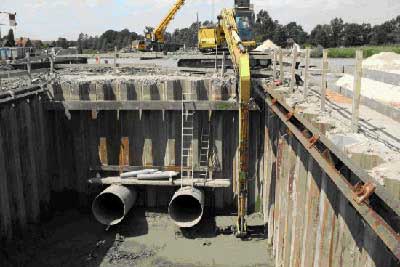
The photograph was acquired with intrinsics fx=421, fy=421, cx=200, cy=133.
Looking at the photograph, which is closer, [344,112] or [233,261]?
[344,112]

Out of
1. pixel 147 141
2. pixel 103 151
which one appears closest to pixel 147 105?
pixel 147 141

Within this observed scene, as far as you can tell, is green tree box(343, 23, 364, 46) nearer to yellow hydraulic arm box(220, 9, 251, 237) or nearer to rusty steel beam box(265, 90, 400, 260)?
yellow hydraulic arm box(220, 9, 251, 237)

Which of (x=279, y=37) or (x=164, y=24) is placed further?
(x=279, y=37)

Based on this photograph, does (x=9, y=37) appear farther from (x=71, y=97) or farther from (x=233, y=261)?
(x=233, y=261)

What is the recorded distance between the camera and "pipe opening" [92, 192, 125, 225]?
45.1 feet

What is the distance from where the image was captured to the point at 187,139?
47.8 ft

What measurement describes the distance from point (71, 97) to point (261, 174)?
7078 millimetres

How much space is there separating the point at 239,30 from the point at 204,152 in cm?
757

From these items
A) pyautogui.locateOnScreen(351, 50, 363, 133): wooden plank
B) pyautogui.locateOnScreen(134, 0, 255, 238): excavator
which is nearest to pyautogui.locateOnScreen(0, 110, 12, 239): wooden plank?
pyautogui.locateOnScreen(134, 0, 255, 238): excavator

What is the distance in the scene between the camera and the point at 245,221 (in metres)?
13.3

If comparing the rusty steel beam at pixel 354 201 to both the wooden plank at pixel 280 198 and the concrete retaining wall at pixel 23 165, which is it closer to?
the wooden plank at pixel 280 198

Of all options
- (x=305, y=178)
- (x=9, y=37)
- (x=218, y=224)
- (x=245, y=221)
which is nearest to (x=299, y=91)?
(x=305, y=178)

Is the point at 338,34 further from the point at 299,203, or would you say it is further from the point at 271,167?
the point at 299,203

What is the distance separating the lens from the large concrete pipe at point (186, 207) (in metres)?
13.5
